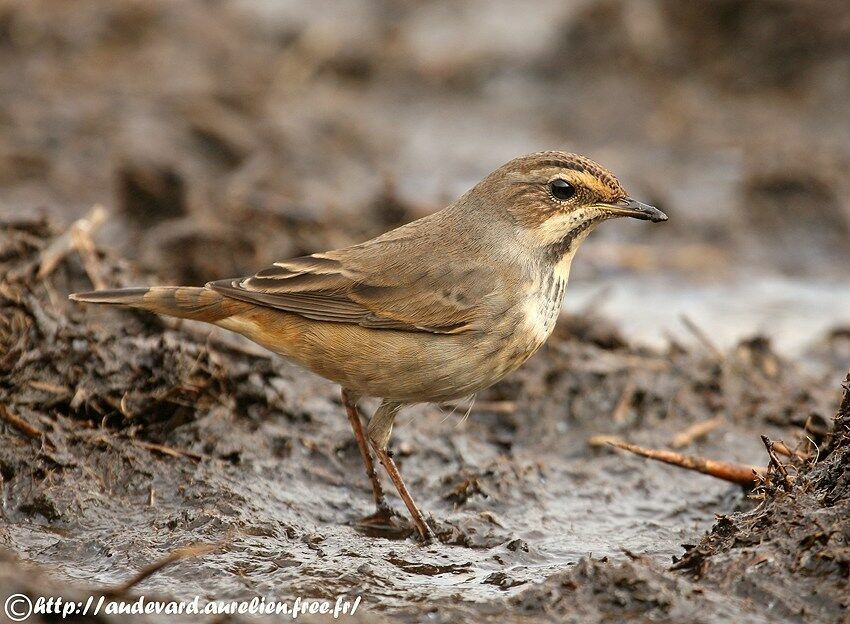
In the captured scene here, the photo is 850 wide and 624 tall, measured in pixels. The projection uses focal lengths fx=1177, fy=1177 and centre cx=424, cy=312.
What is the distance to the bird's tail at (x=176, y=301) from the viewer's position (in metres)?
7.05

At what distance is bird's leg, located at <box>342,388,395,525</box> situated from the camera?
708cm

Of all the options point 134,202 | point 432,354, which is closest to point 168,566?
point 432,354

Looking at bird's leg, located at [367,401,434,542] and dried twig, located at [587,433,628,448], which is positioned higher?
bird's leg, located at [367,401,434,542]

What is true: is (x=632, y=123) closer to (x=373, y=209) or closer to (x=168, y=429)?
(x=373, y=209)

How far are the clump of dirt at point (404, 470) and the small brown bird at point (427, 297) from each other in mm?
448

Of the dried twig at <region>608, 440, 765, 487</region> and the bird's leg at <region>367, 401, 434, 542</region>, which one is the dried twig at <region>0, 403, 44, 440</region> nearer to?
the bird's leg at <region>367, 401, 434, 542</region>

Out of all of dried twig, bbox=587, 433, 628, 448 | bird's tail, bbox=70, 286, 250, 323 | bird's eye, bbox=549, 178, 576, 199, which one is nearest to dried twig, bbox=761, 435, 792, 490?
bird's eye, bbox=549, 178, 576, 199

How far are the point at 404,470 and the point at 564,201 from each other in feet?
6.86

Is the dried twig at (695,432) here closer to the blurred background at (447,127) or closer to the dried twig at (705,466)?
the dried twig at (705,466)

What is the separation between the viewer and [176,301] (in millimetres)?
7141

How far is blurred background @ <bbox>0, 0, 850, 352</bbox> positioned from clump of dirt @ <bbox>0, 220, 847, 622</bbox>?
202 cm

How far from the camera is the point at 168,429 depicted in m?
7.27

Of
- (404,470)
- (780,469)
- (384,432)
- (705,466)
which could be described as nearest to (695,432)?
(705,466)

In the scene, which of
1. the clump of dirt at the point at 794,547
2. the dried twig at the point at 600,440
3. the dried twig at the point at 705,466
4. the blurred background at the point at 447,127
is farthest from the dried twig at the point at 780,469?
the blurred background at the point at 447,127
